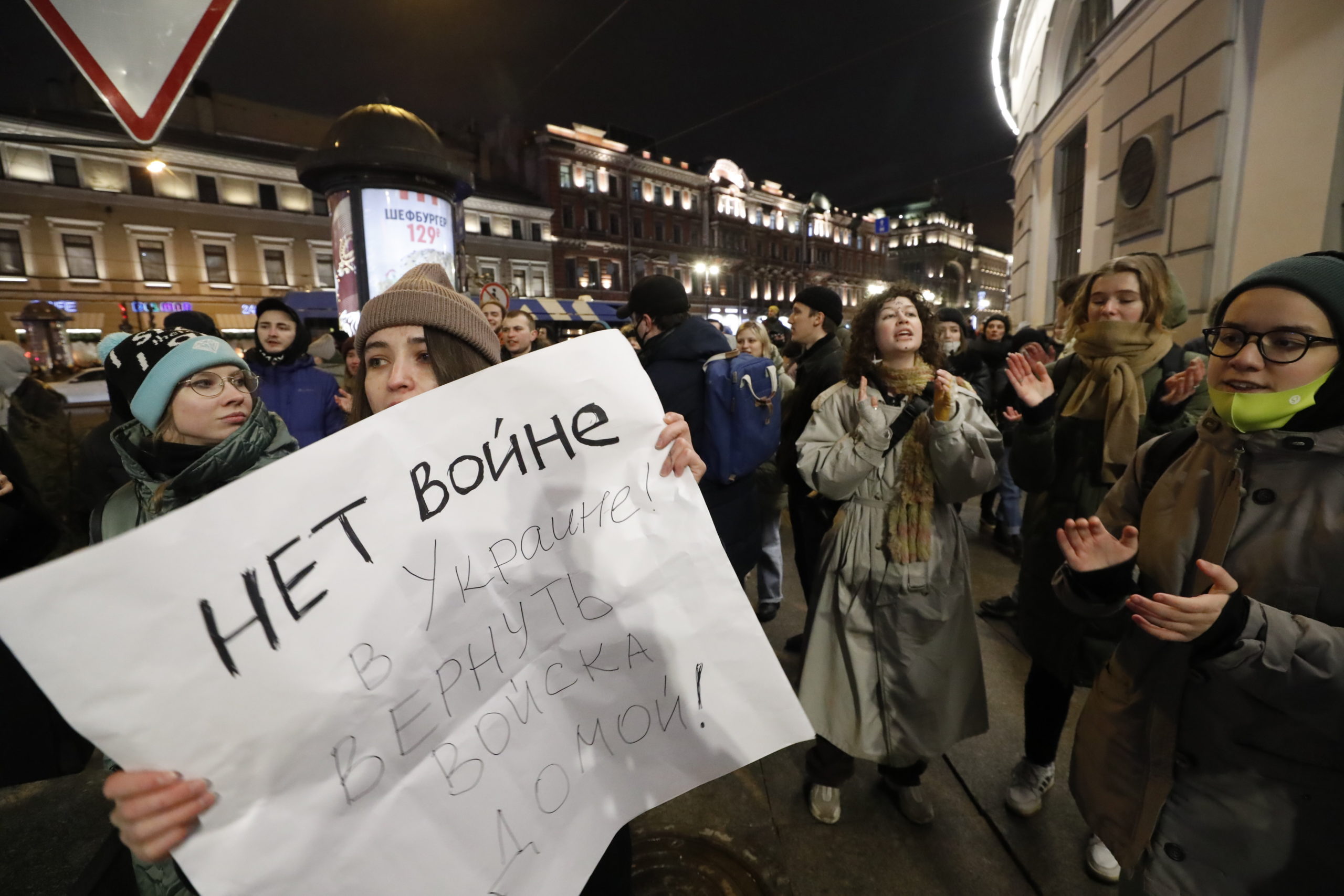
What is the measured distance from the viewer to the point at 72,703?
0.76 m

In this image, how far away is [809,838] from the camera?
2.35 metres

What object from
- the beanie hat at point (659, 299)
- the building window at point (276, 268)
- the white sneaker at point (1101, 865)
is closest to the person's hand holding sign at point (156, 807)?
the white sneaker at point (1101, 865)

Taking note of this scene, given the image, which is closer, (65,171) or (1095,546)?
(1095,546)

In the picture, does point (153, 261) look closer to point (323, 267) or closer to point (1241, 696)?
point (323, 267)

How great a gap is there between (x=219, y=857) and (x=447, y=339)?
110 cm

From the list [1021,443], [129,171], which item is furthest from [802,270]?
[1021,443]

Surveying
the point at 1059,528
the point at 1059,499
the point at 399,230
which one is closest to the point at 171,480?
the point at 1059,528

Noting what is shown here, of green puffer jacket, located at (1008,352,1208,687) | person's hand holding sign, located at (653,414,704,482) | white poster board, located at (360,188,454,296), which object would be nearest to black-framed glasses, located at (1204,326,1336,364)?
green puffer jacket, located at (1008,352,1208,687)

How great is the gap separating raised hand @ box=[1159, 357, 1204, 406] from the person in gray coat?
764 millimetres

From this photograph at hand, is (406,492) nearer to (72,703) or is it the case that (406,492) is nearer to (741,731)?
(72,703)

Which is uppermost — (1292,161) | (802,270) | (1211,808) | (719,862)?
(802,270)

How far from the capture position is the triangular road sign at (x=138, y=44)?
1.96 meters

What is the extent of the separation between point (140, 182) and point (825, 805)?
37454 millimetres

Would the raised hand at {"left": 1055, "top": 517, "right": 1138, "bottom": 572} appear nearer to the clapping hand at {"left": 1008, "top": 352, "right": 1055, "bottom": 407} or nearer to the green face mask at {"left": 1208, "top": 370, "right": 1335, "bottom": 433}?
the green face mask at {"left": 1208, "top": 370, "right": 1335, "bottom": 433}
